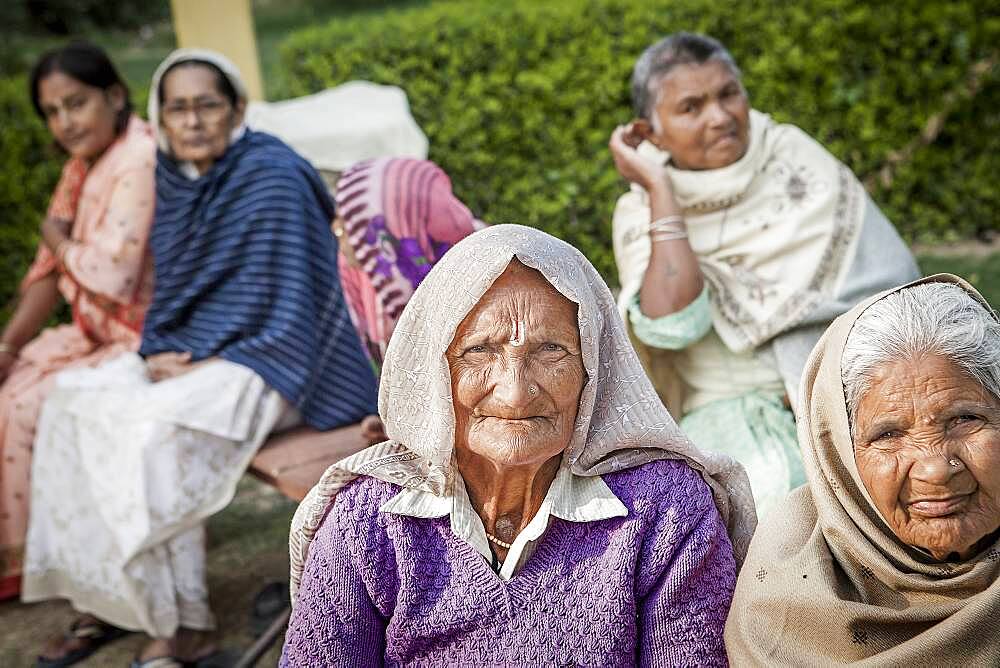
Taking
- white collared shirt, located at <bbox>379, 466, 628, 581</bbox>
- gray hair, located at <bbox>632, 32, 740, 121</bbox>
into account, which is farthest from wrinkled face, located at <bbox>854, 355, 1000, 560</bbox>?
gray hair, located at <bbox>632, 32, 740, 121</bbox>

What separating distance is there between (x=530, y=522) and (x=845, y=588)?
2.11 ft

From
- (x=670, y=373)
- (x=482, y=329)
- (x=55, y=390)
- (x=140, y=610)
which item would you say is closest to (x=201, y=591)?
(x=140, y=610)

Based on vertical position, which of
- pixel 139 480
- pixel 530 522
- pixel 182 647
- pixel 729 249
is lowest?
pixel 182 647

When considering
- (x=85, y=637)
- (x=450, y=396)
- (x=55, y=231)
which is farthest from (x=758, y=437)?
A: (x=55, y=231)

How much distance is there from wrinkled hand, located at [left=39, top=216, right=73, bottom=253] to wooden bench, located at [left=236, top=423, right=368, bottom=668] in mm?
1455

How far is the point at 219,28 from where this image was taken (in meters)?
7.98

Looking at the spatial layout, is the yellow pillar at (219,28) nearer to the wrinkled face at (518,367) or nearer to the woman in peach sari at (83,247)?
the woman in peach sari at (83,247)

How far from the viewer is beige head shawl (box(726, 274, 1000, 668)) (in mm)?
2113

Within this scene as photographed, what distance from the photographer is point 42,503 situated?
4.23 meters

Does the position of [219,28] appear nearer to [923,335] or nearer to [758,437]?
[758,437]

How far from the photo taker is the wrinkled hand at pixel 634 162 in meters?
3.54

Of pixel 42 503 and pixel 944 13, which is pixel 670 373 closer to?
pixel 42 503

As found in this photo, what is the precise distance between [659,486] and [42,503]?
9.05 ft

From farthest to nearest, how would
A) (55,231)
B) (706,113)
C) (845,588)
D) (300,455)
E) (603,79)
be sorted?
1. (603,79)
2. (55,231)
3. (300,455)
4. (706,113)
5. (845,588)
